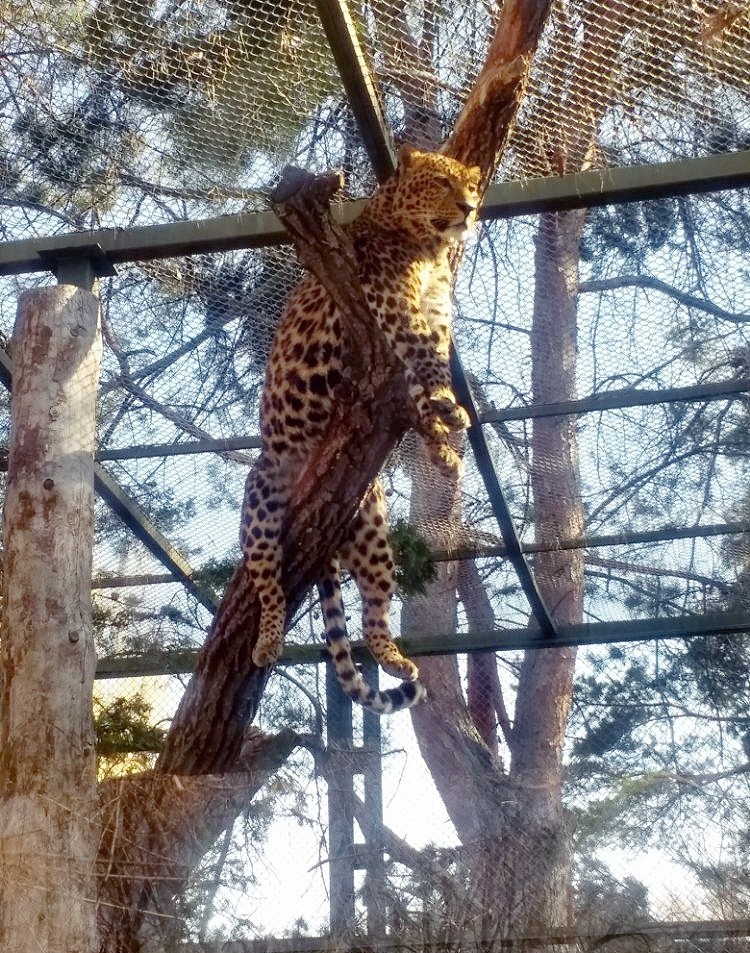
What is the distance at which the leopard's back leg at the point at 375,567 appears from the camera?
436 cm

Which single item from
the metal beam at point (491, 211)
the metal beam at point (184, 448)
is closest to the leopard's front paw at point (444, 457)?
the metal beam at point (491, 211)

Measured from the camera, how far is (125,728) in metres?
5.43

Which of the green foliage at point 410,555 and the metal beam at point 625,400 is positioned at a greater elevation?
the metal beam at point 625,400

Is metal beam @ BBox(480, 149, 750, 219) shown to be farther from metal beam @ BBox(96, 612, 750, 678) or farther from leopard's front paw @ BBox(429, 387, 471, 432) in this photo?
metal beam @ BBox(96, 612, 750, 678)

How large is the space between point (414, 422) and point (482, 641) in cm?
249

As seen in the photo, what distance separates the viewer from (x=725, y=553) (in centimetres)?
607

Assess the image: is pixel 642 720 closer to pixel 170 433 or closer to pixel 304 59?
pixel 170 433

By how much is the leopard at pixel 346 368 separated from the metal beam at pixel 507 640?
55.7 inches

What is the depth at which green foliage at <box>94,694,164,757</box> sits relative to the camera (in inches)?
207

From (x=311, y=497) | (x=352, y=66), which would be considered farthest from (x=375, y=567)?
(x=352, y=66)

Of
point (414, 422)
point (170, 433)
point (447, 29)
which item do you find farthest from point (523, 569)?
point (447, 29)

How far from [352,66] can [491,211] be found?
724mm

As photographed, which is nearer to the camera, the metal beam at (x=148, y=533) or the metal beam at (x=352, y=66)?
the metal beam at (x=352, y=66)

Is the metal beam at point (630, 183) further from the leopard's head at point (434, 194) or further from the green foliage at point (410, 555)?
the green foliage at point (410, 555)
